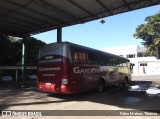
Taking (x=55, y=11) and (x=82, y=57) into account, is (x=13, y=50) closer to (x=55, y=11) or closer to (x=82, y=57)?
(x=55, y=11)

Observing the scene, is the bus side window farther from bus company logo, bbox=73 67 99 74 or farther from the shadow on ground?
the shadow on ground

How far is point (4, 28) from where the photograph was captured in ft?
60.3

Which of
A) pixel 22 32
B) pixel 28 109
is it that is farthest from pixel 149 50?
pixel 28 109

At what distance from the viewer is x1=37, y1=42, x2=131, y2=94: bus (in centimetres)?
1179

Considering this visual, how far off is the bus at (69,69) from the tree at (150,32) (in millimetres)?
31324

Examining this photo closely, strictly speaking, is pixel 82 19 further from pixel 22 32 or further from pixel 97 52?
pixel 22 32

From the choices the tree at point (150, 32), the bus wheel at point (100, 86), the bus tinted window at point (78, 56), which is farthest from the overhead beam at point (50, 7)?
the tree at point (150, 32)

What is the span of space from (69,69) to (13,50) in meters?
26.7

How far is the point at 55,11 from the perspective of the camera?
557 inches

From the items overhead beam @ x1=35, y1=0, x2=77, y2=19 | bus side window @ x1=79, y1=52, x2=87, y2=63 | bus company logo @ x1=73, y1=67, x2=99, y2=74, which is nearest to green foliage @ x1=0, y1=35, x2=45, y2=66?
overhead beam @ x1=35, y1=0, x2=77, y2=19

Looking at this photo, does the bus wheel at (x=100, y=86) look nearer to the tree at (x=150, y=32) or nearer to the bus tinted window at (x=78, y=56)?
the bus tinted window at (x=78, y=56)

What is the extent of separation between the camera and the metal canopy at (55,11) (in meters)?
12.9

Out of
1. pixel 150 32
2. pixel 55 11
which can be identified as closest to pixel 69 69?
pixel 55 11

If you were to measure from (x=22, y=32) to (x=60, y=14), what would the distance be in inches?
244
